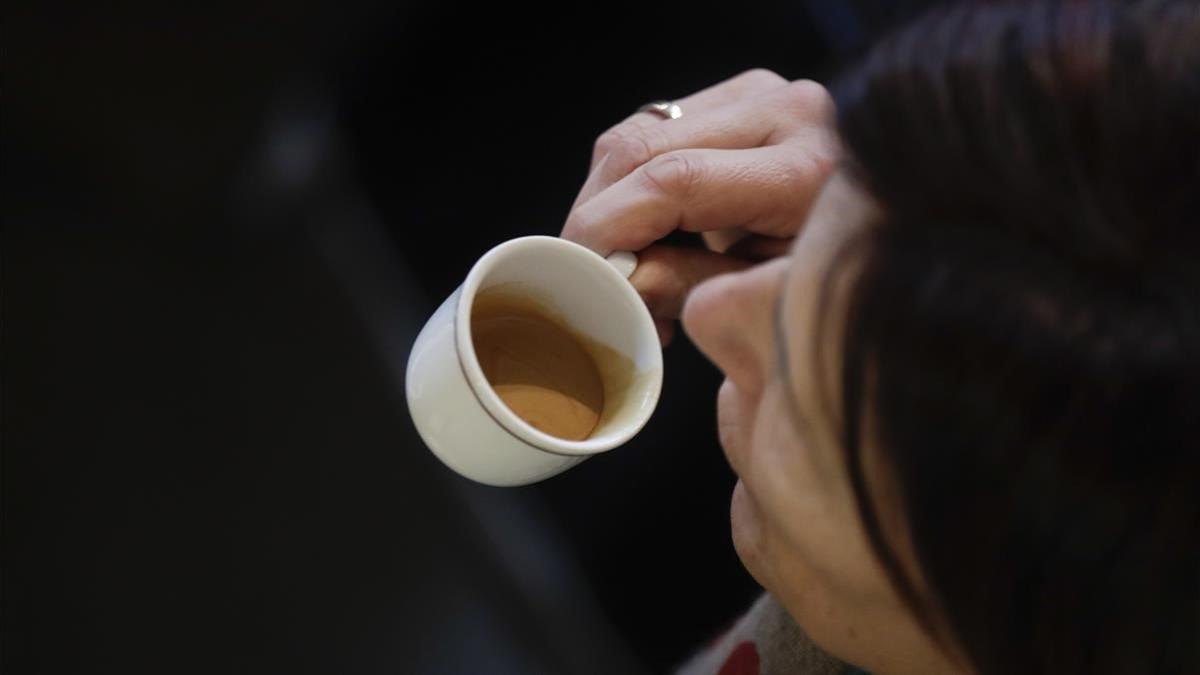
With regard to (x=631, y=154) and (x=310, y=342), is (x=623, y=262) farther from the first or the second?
(x=310, y=342)

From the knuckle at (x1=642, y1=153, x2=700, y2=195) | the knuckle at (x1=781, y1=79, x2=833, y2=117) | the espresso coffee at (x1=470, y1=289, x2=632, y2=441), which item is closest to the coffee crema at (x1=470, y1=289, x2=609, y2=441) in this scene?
the espresso coffee at (x1=470, y1=289, x2=632, y2=441)

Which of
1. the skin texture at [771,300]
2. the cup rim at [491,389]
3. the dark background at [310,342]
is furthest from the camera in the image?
the dark background at [310,342]

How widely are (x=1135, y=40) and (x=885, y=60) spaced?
4.6 inches

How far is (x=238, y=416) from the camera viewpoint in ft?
3.50

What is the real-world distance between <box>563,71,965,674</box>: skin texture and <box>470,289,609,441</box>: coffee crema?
0.26ft

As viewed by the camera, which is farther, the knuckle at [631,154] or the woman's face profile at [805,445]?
the knuckle at [631,154]

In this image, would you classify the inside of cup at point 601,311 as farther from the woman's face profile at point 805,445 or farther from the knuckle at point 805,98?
the knuckle at point 805,98

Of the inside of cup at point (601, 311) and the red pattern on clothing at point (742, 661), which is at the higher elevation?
the inside of cup at point (601, 311)

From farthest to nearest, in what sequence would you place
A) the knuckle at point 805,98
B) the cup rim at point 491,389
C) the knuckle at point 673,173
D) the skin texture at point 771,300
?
the knuckle at point 805,98
the knuckle at point 673,173
the cup rim at point 491,389
the skin texture at point 771,300

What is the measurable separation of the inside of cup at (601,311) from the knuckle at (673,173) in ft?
0.30

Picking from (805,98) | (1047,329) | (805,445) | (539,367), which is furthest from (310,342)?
(1047,329)

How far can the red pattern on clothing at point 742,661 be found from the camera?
969 mm

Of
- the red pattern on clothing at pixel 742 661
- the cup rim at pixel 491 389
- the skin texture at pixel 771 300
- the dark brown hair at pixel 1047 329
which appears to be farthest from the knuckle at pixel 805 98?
the red pattern on clothing at pixel 742 661

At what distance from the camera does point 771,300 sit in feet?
1.97
